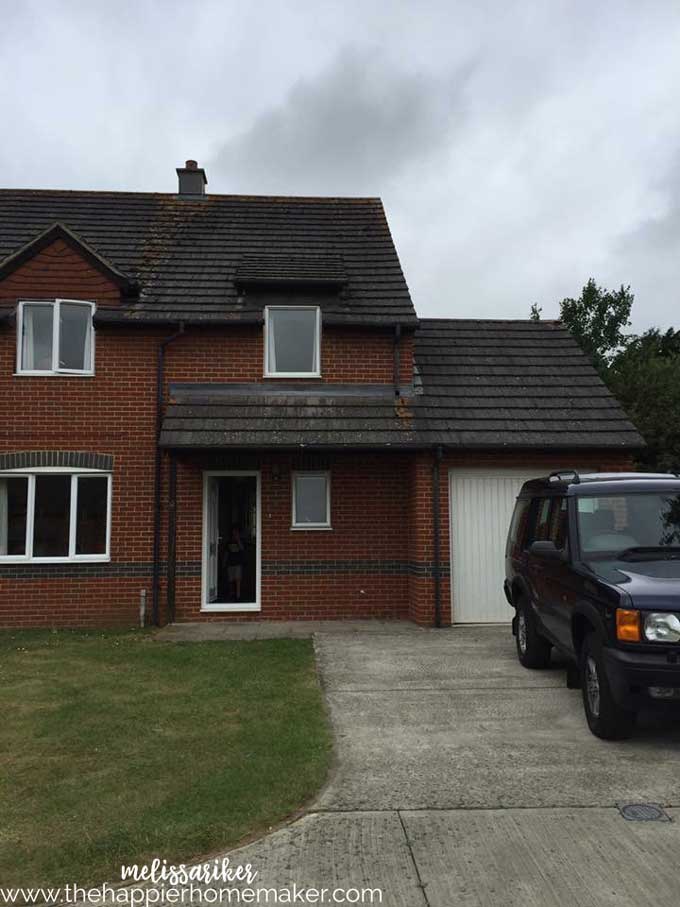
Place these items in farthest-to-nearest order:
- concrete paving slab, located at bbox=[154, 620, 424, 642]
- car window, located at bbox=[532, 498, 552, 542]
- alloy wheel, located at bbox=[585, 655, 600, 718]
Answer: concrete paving slab, located at bbox=[154, 620, 424, 642] → car window, located at bbox=[532, 498, 552, 542] → alloy wheel, located at bbox=[585, 655, 600, 718]

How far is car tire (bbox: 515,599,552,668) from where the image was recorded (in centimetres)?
763

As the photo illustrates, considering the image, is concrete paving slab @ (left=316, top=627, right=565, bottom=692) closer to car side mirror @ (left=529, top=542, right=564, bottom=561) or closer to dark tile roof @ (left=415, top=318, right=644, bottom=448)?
car side mirror @ (left=529, top=542, right=564, bottom=561)

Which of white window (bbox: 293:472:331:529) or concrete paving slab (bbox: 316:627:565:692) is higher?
white window (bbox: 293:472:331:529)

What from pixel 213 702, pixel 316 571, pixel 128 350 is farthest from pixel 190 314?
pixel 213 702

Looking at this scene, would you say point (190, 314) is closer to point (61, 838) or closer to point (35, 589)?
point (35, 589)

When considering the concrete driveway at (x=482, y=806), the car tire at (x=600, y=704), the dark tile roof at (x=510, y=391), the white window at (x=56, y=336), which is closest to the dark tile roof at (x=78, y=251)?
the white window at (x=56, y=336)

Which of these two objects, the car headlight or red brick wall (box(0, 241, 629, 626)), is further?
red brick wall (box(0, 241, 629, 626))

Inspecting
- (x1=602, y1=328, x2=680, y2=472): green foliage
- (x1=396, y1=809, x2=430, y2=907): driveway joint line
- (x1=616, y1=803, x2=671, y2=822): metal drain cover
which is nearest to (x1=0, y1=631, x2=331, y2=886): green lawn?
(x1=396, y1=809, x2=430, y2=907): driveway joint line

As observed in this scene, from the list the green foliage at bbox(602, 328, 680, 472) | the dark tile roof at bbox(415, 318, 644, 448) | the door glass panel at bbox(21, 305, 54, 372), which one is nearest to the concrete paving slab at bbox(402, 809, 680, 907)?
the dark tile roof at bbox(415, 318, 644, 448)

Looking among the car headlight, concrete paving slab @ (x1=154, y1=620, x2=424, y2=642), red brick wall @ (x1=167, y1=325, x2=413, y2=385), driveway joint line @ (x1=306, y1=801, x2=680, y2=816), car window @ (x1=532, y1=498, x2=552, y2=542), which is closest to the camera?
driveway joint line @ (x1=306, y1=801, x2=680, y2=816)

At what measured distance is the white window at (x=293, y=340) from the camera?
11.7 meters

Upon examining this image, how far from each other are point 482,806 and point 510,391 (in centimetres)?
864

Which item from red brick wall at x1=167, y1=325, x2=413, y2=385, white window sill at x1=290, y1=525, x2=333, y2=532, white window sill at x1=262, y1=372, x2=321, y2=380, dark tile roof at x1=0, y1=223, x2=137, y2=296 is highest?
dark tile roof at x1=0, y1=223, x2=137, y2=296

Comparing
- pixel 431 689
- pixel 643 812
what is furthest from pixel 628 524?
pixel 643 812
